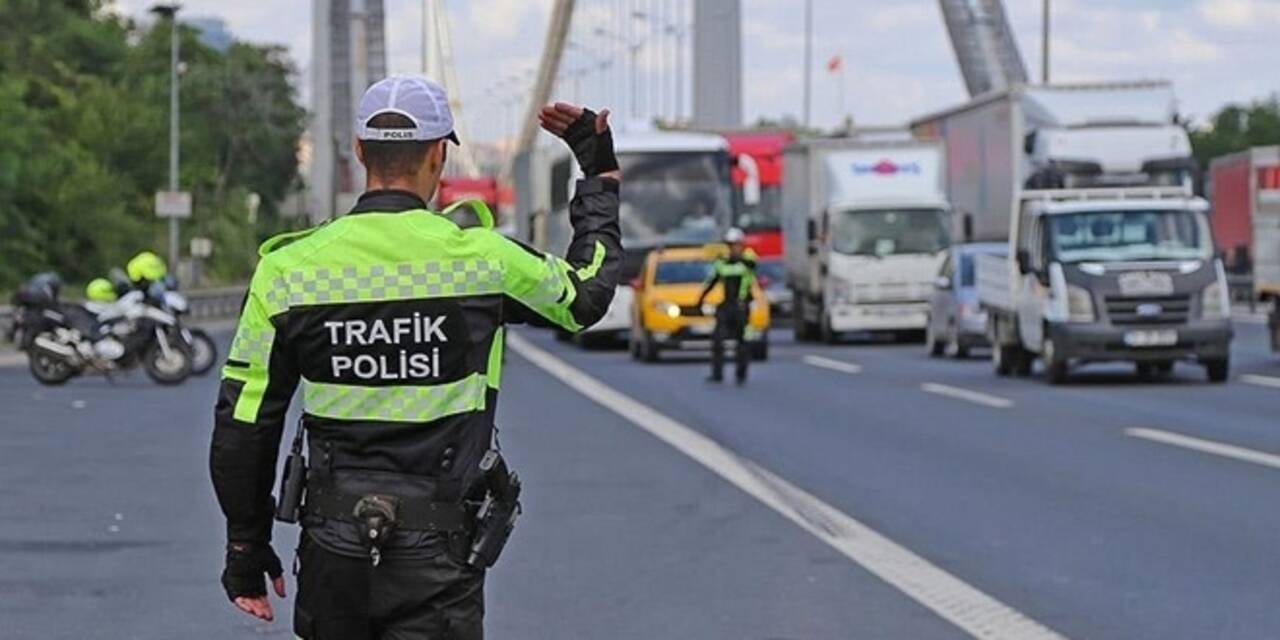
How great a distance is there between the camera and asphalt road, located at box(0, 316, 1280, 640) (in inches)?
434

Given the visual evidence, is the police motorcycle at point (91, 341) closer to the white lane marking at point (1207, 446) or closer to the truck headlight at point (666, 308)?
the truck headlight at point (666, 308)

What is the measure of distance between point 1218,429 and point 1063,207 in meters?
8.15

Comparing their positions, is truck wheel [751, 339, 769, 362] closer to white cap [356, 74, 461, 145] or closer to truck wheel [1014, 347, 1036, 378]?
truck wheel [1014, 347, 1036, 378]

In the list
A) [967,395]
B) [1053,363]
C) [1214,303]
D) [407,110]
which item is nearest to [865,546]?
[407,110]

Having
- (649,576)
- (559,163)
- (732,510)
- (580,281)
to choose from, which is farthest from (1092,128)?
(580,281)

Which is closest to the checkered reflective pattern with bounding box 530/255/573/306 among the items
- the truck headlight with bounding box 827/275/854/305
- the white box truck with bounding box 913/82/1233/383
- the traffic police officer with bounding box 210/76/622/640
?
the traffic police officer with bounding box 210/76/622/640

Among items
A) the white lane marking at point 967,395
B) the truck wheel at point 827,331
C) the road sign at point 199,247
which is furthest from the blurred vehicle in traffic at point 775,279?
the white lane marking at point 967,395

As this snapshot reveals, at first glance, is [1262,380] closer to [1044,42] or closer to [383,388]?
[383,388]

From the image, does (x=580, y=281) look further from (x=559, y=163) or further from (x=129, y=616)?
(x=559, y=163)

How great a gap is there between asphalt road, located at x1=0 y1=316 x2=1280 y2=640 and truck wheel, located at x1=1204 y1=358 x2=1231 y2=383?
1811mm

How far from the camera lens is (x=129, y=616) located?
36.3 ft

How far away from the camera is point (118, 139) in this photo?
249ft

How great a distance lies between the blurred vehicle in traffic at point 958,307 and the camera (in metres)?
37.4

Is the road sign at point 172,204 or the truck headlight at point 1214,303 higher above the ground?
the road sign at point 172,204
